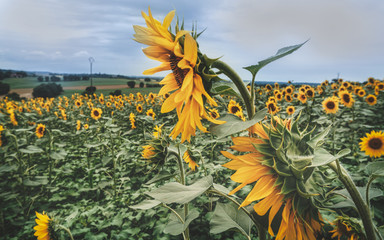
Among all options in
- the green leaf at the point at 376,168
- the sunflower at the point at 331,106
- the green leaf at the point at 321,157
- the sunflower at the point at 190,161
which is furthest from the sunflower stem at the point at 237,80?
the sunflower at the point at 331,106

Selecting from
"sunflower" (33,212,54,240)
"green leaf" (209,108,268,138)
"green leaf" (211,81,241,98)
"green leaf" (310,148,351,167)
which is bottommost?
"sunflower" (33,212,54,240)

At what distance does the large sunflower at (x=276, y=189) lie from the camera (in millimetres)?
450

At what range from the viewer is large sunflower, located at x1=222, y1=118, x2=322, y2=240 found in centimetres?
45

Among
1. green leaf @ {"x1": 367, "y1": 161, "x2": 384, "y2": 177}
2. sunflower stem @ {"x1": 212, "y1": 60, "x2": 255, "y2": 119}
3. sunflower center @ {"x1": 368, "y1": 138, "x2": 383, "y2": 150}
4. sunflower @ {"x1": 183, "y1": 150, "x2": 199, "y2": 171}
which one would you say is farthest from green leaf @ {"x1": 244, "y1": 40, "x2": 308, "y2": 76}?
sunflower center @ {"x1": 368, "y1": 138, "x2": 383, "y2": 150}

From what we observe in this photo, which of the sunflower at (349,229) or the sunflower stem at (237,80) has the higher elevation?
the sunflower stem at (237,80)

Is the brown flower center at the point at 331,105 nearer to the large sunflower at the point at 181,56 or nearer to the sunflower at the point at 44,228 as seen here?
the large sunflower at the point at 181,56

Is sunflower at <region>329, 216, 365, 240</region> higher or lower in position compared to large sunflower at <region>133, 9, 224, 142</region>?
lower

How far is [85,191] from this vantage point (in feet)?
9.21

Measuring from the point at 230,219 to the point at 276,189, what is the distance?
1.30 feet

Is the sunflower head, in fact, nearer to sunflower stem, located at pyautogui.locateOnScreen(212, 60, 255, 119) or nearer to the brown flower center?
sunflower stem, located at pyautogui.locateOnScreen(212, 60, 255, 119)

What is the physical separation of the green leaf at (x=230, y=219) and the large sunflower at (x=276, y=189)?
0.28 m

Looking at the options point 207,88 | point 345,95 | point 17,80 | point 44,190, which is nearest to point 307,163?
point 207,88

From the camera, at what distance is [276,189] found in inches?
18.8

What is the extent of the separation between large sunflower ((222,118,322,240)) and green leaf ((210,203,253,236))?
28cm
